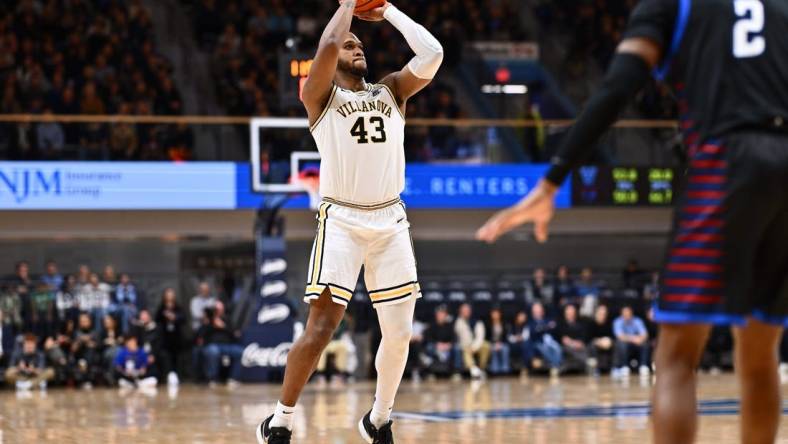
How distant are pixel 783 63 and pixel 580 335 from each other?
1658cm

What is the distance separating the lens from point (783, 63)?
13.5ft

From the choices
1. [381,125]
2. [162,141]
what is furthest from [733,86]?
[162,141]

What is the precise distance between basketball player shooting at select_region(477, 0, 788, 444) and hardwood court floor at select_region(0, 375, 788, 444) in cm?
403

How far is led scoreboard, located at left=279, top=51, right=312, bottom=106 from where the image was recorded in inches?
651

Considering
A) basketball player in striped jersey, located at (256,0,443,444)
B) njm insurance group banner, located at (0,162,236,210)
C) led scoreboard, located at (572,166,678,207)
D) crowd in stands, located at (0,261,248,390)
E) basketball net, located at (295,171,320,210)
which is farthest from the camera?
led scoreboard, located at (572,166,678,207)

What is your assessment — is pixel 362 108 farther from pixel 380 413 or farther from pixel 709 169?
pixel 709 169

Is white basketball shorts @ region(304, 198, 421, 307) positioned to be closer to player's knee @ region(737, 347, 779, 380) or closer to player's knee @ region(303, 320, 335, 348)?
player's knee @ region(303, 320, 335, 348)

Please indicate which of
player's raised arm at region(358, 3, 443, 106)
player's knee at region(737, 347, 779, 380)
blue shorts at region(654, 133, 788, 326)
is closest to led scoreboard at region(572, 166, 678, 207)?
player's raised arm at region(358, 3, 443, 106)

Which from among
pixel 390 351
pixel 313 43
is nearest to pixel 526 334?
pixel 313 43

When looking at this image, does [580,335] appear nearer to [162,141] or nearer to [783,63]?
[162,141]

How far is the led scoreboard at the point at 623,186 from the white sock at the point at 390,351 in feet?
48.7

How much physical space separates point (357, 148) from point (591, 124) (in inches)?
123

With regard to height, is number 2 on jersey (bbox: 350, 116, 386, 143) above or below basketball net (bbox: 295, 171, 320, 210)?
above

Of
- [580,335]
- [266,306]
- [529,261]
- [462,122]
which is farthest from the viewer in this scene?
[529,261]
